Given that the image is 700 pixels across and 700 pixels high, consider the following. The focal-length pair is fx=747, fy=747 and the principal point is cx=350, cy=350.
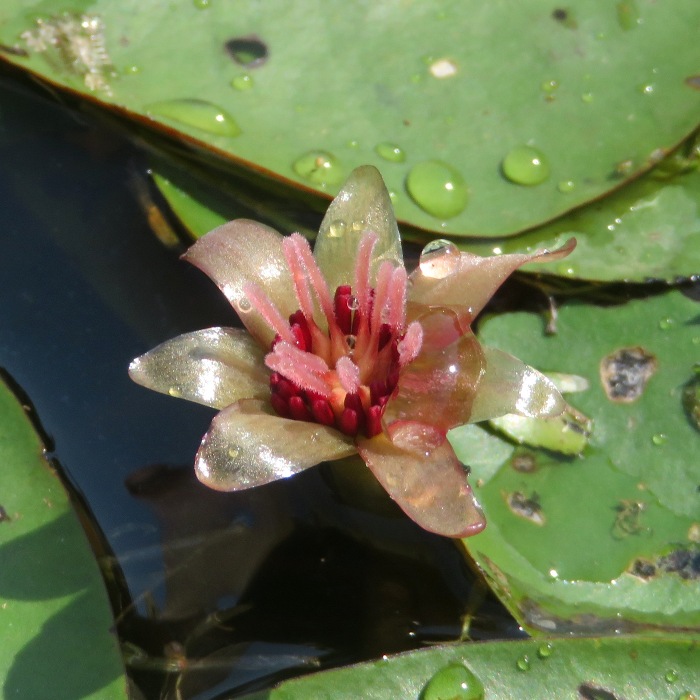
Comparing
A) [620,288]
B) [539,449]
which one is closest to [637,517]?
[539,449]


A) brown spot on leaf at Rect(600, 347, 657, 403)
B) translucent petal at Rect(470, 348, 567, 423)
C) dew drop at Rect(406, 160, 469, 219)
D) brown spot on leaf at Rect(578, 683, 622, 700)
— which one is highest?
dew drop at Rect(406, 160, 469, 219)

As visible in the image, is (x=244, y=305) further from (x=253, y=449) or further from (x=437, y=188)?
(x=437, y=188)

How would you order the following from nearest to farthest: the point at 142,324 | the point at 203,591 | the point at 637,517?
1. the point at 637,517
2. the point at 203,591
3. the point at 142,324

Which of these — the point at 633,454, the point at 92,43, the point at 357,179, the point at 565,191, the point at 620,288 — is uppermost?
the point at 92,43

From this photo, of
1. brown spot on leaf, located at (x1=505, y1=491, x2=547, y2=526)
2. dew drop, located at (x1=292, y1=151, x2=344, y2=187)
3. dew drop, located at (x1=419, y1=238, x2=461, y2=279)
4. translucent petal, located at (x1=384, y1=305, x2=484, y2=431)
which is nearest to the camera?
translucent petal, located at (x1=384, y1=305, x2=484, y2=431)

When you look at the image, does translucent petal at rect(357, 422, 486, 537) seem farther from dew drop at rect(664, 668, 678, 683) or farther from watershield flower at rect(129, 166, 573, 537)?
dew drop at rect(664, 668, 678, 683)

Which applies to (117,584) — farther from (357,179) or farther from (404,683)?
(357,179)

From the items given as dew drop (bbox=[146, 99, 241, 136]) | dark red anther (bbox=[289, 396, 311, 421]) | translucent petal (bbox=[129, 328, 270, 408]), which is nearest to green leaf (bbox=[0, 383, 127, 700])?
translucent petal (bbox=[129, 328, 270, 408])

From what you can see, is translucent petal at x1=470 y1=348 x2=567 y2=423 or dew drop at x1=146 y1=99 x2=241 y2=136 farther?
dew drop at x1=146 y1=99 x2=241 y2=136
